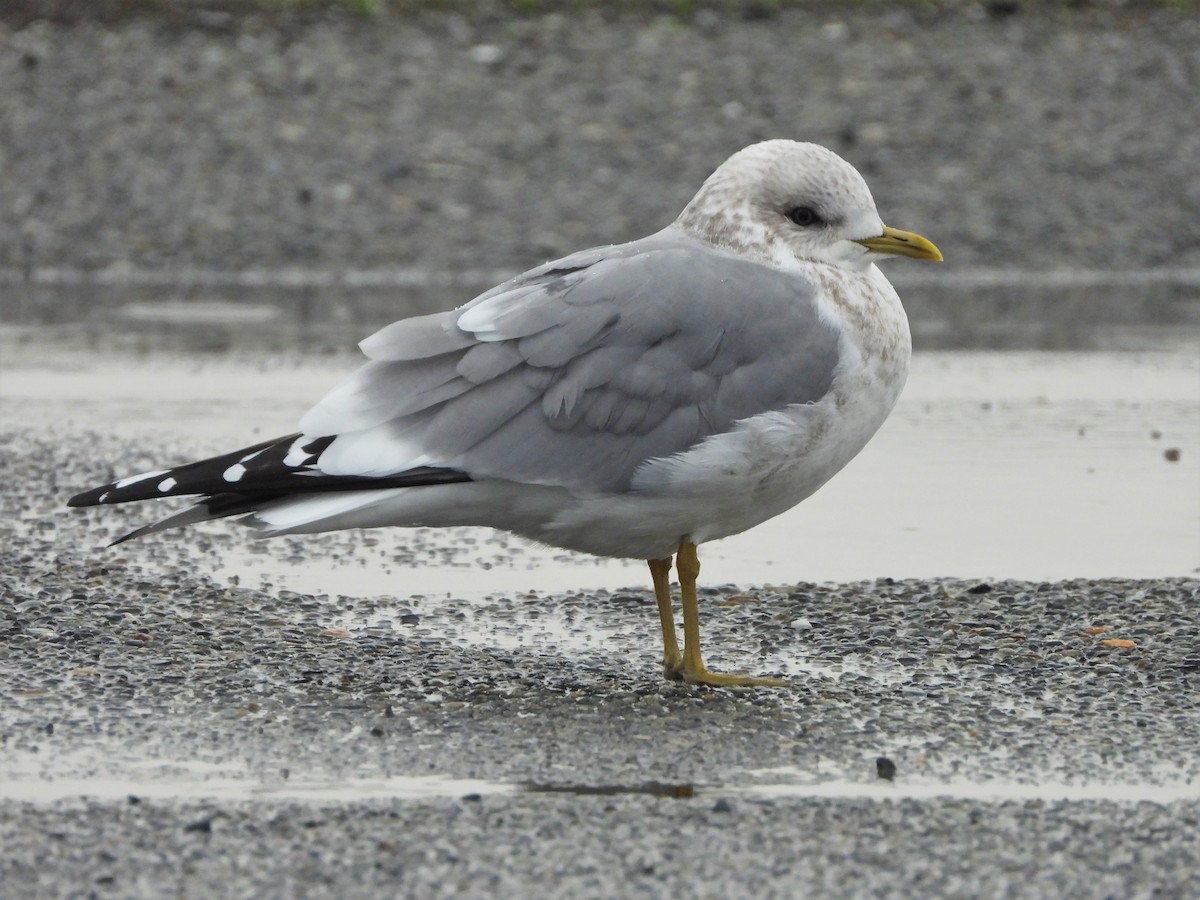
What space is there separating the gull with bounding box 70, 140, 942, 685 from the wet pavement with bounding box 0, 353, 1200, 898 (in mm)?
405

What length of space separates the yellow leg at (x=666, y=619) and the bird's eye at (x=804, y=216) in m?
0.93

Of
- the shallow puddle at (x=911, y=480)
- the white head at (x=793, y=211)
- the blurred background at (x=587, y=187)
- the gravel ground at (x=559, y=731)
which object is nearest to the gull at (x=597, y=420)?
the white head at (x=793, y=211)

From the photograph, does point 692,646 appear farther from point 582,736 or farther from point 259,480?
point 259,480

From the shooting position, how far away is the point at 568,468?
493 cm

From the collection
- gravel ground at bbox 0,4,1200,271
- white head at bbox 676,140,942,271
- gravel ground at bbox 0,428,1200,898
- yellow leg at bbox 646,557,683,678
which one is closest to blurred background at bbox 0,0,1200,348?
gravel ground at bbox 0,4,1200,271

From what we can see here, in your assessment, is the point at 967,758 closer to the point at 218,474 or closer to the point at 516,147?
the point at 218,474

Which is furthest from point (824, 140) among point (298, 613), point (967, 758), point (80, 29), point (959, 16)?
point (967, 758)

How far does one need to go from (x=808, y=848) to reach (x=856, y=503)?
367 cm

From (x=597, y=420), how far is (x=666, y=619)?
1.88 ft

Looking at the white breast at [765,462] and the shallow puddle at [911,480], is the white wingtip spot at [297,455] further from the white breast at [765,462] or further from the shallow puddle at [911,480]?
the shallow puddle at [911,480]

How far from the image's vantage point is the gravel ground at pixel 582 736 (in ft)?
11.9

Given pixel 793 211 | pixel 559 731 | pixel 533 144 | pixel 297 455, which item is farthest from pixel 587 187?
pixel 559 731

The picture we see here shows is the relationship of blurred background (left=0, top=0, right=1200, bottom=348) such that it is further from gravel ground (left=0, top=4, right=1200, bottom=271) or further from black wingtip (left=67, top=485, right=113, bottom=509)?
black wingtip (left=67, top=485, right=113, bottom=509)

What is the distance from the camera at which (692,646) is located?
5.05 meters
